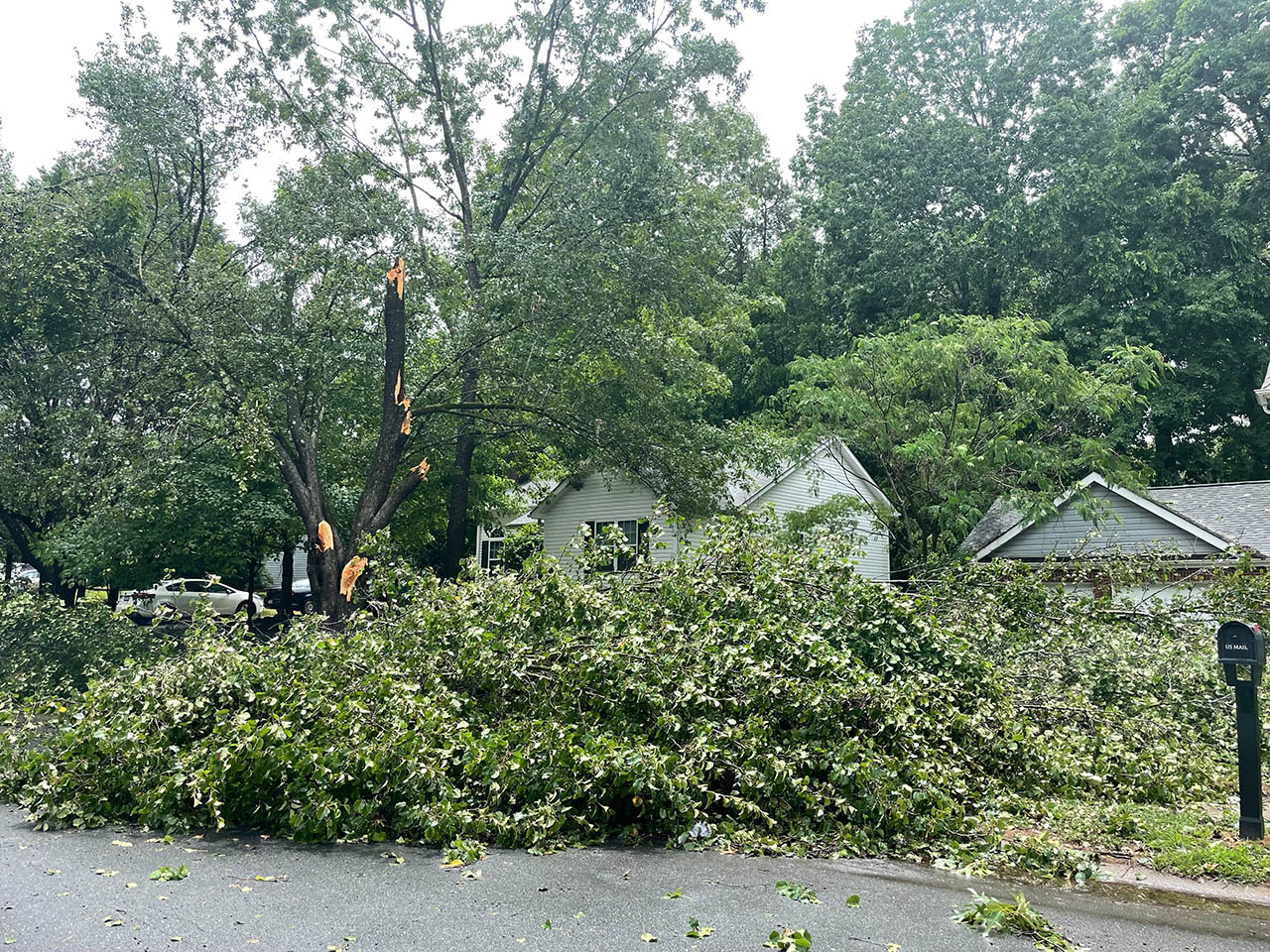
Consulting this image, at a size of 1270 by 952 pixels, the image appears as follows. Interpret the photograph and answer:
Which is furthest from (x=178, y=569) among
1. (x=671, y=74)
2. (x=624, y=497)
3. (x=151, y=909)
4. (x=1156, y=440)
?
(x=1156, y=440)

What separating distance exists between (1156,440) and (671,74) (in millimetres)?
19217

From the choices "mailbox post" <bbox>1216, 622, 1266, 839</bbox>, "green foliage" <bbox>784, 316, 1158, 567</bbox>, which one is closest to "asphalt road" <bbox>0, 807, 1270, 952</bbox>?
"mailbox post" <bbox>1216, 622, 1266, 839</bbox>

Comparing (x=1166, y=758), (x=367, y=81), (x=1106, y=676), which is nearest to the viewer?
(x=1166, y=758)

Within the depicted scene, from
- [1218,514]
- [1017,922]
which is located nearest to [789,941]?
[1017,922]

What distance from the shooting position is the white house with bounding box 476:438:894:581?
20094 mm

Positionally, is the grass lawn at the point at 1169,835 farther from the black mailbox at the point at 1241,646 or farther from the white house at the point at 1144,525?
the white house at the point at 1144,525

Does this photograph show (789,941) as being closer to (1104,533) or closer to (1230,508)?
(1104,533)

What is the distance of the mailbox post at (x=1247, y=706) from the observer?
5160 mm

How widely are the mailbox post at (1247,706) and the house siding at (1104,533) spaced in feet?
35.8

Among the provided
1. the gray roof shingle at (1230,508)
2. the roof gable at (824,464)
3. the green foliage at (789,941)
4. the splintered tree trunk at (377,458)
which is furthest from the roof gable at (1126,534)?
the green foliage at (789,941)

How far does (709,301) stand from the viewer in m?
18.9

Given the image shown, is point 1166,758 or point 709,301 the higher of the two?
point 709,301

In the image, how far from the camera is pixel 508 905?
434 cm

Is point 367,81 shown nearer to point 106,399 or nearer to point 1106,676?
point 106,399
